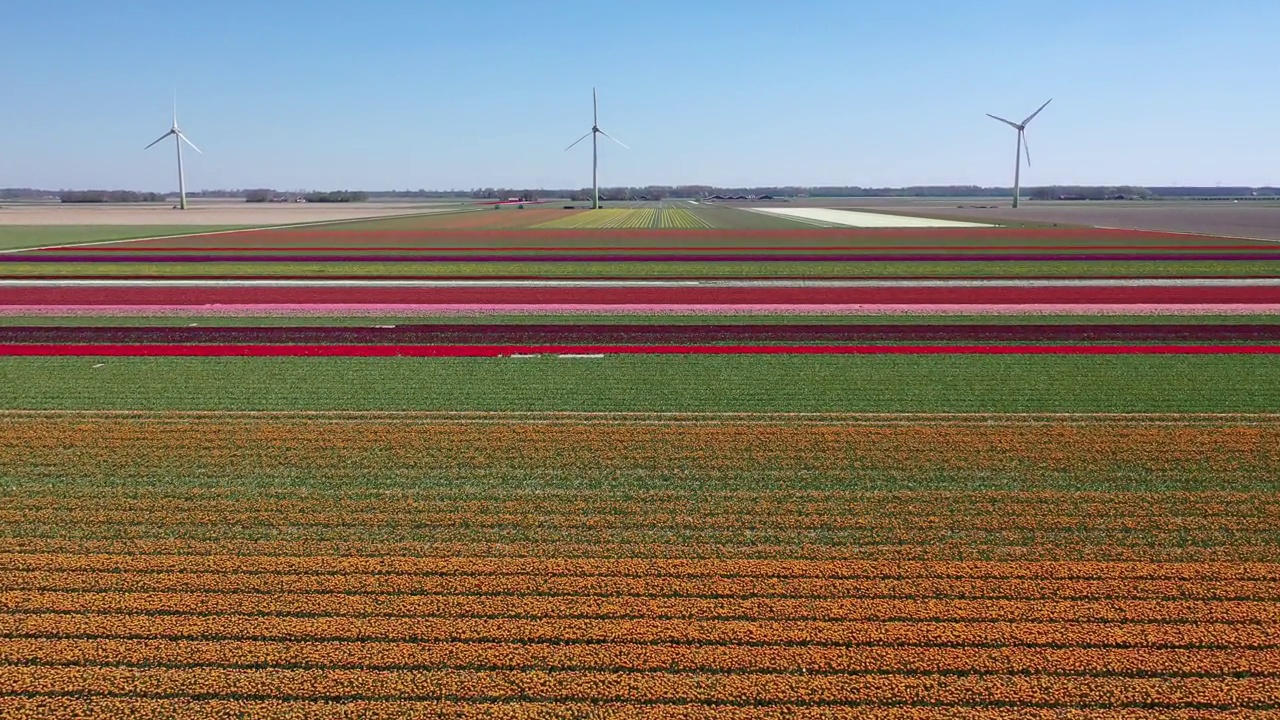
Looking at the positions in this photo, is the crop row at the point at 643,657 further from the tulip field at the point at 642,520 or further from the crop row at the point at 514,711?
the crop row at the point at 514,711

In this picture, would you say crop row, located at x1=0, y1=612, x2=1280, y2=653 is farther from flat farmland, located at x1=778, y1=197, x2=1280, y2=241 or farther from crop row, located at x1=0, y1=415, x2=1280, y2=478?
flat farmland, located at x1=778, y1=197, x2=1280, y2=241

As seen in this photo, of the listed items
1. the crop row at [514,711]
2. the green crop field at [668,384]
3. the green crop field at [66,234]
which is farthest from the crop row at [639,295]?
the green crop field at [66,234]

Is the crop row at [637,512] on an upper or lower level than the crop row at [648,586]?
upper

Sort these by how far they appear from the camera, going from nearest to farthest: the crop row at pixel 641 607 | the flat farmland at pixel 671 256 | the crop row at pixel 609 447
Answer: the crop row at pixel 641 607 → the crop row at pixel 609 447 → the flat farmland at pixel 671 256

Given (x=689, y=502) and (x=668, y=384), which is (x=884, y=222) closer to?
(x=668, y=384)

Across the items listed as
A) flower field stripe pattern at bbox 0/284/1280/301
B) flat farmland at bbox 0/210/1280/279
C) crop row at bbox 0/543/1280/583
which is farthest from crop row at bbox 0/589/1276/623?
flat farmland at bbox 0/210/1280/279

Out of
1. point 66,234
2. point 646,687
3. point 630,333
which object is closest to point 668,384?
point 630,333

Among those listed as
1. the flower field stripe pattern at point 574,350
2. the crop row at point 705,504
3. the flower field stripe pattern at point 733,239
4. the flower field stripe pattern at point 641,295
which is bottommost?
the crop row at point 705,504
